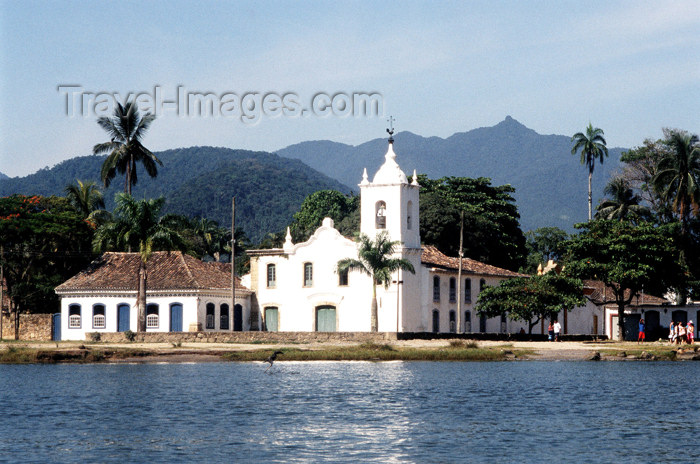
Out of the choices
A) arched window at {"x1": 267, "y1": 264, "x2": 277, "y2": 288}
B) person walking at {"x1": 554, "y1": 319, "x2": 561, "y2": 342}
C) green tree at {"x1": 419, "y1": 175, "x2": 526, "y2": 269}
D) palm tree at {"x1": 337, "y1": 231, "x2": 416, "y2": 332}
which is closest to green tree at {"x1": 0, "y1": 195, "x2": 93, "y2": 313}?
arched window at {"x1": 267, "y1": 264, "x2": 277, "y2": 288}

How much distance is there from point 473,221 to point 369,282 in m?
16.5

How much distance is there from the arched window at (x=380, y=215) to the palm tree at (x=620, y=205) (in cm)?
2390

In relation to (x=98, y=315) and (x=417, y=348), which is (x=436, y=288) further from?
(x=98, y=315)

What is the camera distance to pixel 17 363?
51.2 metres

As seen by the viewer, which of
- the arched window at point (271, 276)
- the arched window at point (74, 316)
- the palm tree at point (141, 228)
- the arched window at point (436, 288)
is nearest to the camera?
the palm tree at point (141, 228)

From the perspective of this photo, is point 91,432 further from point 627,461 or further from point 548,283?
point 548,283

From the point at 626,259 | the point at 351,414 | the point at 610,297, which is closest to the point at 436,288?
the point at 626,259

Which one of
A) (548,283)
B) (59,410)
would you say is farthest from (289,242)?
(59,410)

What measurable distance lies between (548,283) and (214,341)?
1873 cm

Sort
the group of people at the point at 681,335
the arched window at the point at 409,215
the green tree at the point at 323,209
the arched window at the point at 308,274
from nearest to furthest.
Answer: the group of people at the point at 681,335
the arched window at the point at 409,215
the arched window at the point at 308,274
the green tree at the point at 323,209

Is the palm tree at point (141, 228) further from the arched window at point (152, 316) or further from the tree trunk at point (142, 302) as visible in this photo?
the arched window at point (152, 316)

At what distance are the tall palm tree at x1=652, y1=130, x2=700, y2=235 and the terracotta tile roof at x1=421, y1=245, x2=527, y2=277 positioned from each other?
40.9 feet

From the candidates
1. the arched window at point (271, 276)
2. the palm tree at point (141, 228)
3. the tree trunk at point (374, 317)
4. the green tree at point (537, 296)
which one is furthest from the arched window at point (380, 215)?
the palm tree at point (141, 228)

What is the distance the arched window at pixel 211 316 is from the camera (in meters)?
65.9
